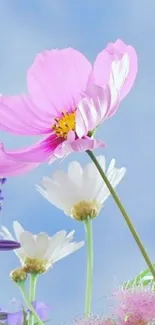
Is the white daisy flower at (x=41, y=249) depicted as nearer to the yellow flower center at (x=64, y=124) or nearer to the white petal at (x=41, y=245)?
the white petal at (x=41, y=245)

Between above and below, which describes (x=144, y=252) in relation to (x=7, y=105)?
below

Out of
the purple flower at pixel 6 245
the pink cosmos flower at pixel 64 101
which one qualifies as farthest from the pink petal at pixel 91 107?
the purple flower at pixel 6 245

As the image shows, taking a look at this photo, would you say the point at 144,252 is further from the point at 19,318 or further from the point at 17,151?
the point at 19,318

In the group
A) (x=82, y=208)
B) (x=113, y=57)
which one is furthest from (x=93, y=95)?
(x=82, y=208)

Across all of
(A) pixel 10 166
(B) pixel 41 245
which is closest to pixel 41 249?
(B) pixel 41 245

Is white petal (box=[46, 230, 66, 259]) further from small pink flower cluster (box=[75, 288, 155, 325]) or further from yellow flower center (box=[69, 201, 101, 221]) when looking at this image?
small pink flower cluster (box=[75, 288, 155, 325])

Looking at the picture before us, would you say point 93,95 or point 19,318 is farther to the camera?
point 19,318

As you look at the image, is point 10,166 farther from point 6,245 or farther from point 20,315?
point 20,315
